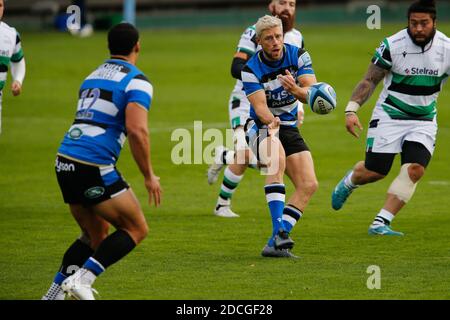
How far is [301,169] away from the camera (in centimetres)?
1112

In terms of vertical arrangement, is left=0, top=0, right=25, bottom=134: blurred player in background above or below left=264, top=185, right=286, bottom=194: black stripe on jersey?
above

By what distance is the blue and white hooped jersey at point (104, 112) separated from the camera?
8.46 meters

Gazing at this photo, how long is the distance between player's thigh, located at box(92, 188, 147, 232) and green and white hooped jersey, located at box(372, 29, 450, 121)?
430 cm

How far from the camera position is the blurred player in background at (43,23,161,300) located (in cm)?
838

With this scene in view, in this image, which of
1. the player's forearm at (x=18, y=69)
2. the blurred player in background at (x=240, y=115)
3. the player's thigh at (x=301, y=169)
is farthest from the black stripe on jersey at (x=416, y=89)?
the player's forearm at (x=18, y=69)

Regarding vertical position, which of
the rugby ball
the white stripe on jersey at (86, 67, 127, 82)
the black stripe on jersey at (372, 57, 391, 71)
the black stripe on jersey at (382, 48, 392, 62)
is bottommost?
the white stripe on jersey at (86, 67, 127, 82)

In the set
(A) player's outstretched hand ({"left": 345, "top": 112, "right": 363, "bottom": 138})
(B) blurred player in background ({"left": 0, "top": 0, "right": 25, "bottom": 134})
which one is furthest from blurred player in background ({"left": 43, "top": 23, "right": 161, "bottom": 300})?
(B) blurred player in background ({"left": 0, "top": 0, "right": 25, "bottom": 134})

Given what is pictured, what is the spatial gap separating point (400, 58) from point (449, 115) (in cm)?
1469

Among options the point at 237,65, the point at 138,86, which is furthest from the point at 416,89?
the point at 138,86

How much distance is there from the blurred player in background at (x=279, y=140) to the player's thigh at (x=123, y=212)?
2.64m

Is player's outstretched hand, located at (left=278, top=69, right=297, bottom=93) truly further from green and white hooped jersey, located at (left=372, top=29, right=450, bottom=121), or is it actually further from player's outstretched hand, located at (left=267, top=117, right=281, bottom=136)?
green and white hooped jersey, located at (left=372, top=29, right=450, bottom=121)

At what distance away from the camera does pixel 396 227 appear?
12.9 m

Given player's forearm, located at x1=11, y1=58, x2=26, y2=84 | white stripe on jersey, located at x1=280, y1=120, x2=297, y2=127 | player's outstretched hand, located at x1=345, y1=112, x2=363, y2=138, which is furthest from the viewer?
player's forearm, located at x1=11, y1=58, x2=26, y2=84

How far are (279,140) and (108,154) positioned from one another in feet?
10.0
